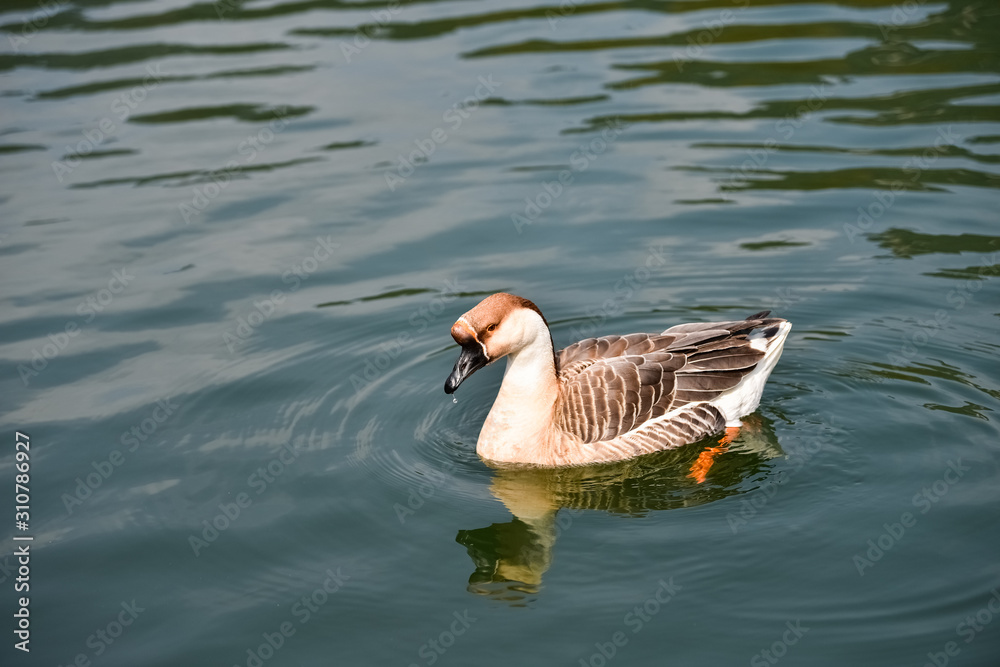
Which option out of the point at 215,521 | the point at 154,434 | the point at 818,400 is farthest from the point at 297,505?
the point at 818,400

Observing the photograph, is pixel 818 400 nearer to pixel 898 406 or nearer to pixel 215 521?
pixel 898 406

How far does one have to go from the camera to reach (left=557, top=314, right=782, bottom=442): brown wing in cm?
841

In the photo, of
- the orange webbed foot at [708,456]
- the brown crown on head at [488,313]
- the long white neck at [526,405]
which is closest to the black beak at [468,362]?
the brown crown on head at [488,313]

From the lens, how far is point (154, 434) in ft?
29.7

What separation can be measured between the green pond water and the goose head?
990mm

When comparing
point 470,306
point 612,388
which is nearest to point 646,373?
point 612,388

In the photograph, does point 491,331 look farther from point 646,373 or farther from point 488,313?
point 646,373

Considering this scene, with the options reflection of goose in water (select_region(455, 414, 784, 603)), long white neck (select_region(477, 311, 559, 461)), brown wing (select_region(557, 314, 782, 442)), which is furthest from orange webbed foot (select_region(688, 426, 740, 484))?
long white neck (select_region(477, 311, 559, 461))

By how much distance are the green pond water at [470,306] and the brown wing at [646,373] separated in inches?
17.3

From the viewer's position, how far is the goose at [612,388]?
326 inches

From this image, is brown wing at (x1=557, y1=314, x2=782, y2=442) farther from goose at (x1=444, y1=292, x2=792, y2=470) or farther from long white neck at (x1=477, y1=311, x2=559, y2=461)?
long white neck at (x1=477, y1=311, x2=559, y2=461)

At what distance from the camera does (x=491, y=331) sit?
8.04 m

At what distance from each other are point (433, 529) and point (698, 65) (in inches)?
418

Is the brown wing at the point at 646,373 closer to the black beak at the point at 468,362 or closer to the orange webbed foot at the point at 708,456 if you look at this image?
the orange webbed foot at the point at 708,456
